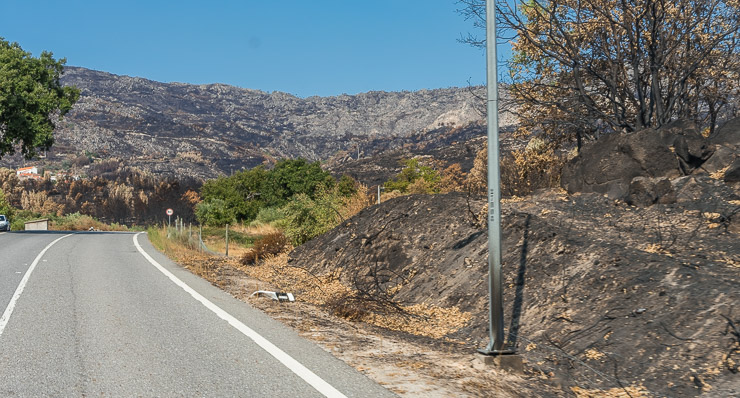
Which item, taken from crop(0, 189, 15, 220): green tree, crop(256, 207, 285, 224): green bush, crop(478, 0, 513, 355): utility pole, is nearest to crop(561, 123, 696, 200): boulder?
crop(478, 0, 513, 355): utility pole

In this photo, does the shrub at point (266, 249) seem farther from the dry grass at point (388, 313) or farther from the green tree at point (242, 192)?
the green tree at point (242, 192)

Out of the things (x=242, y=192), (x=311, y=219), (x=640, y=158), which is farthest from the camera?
(x=242, y=192)

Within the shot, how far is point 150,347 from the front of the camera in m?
7.87

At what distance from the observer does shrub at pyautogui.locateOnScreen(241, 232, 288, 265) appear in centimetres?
2103

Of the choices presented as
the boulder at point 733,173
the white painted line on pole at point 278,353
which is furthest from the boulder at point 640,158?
the white painted line on pole at point 278,353

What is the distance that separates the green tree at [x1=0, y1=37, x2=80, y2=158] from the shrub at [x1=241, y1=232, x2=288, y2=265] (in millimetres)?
25322

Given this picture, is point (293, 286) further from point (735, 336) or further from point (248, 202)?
point (248, 202)

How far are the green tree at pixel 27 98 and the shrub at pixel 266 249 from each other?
25322 mm

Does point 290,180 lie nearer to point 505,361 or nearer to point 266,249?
point 266,249

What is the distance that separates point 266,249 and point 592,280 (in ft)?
46.9

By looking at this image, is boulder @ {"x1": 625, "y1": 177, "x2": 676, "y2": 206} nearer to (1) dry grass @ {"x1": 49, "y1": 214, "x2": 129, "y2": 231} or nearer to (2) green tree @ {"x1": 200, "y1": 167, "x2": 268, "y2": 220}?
(2) green tree @ {"x1": 200, "y1": 167, "x2": 268, "y2": 220}

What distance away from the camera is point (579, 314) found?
27.8 feet

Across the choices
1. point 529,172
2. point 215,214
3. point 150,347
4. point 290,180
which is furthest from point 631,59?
point 215,214

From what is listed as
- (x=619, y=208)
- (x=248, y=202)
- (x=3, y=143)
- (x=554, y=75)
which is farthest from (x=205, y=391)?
(x=248, y=202)
